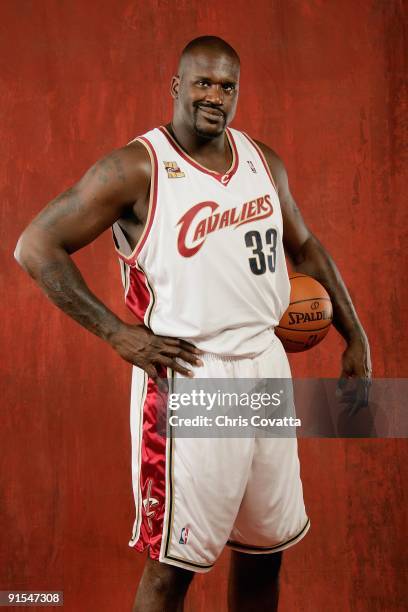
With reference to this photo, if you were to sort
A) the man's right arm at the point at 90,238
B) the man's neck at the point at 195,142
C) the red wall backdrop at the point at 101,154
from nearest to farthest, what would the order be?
the man's right arm at the point at 90,238 < the man's neck at the point at 195,142 < the red wall backdrop at the point at 101,154

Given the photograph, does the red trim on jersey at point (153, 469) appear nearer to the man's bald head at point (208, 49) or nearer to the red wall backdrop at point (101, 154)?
the man's bald head at point (208, 49)

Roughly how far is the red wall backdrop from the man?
1.13 meters

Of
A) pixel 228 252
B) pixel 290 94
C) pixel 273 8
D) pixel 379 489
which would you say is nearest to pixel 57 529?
pixel 379 489

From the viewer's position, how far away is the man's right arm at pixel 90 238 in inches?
78.5

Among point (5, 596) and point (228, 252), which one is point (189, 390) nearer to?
point (228, 252)

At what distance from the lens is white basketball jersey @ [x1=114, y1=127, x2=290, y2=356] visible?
200 centimetres

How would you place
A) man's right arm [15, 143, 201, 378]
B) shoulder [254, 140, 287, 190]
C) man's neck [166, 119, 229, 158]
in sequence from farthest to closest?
1. shoulder [254, 140, 287, 190]
2. man's neck [166, 119, 229, 158]
3. man's right arm [15, 143, 201, 378]

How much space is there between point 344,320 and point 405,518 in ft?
4.31

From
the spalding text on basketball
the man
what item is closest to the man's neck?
the man

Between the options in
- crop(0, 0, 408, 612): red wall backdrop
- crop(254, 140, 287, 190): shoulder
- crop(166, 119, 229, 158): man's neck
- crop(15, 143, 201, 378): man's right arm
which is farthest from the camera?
crop(0, 0, 408, 612): red wall backdrop

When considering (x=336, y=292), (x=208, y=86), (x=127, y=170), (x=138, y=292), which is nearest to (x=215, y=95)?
(x=208, y=86)

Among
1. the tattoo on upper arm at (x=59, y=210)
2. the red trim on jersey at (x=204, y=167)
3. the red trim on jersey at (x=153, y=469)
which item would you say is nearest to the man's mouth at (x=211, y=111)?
the red trim on jersey at (x=204, y=167)

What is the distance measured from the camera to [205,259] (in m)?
2.00

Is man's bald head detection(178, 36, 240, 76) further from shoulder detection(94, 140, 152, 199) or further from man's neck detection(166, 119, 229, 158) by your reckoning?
shoulder detection(94, 140, 152, 199)
